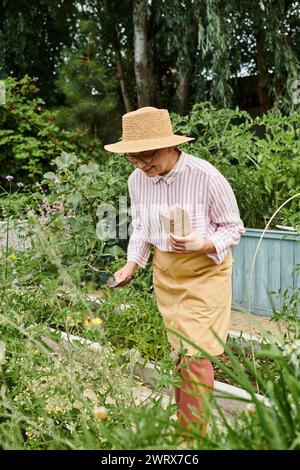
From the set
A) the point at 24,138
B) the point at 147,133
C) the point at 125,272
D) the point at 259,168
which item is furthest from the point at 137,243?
the point at 24,138

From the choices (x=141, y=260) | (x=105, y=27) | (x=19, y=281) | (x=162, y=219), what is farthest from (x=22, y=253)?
(x=105, y=27)

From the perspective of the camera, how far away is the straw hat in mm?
2273

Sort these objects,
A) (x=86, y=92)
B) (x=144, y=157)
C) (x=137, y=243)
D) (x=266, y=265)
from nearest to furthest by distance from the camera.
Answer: (x=144, y=157)
(x=137, y=243)
(x=266, y=265)
(x=86, y=92)

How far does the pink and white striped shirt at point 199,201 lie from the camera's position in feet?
7.72

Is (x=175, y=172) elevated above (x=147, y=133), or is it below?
below

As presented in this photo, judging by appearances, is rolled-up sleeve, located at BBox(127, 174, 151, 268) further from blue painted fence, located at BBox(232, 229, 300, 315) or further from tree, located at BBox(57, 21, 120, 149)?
tree, located at BBox(57, 21, 120, 149)

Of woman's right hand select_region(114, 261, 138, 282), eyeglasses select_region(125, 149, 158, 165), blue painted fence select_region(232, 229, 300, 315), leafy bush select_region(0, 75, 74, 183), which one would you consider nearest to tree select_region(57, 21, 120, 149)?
leafy bush select_region(0, 75, 74, 183)

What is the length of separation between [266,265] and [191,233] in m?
2.39

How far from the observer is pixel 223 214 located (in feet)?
7.77

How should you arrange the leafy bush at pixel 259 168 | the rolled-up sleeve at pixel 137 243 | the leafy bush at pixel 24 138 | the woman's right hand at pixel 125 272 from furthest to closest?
the leafy bush at pixel 24 138
the leafy bush at pixel 259 168
the rolled-up sleeve at pixel 137 243
the woman's right hand at pixel 125 272

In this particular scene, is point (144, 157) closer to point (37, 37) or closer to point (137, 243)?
point (137, 243)

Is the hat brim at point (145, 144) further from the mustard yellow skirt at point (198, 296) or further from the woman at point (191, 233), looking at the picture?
the mustard yellow skirt at point (198, 296)

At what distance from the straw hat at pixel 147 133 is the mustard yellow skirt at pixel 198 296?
48 centimetres

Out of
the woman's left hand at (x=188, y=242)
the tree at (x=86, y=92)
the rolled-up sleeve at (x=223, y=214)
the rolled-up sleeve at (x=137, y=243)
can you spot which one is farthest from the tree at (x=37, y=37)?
the woman's left hand at (x=188, y=242)
